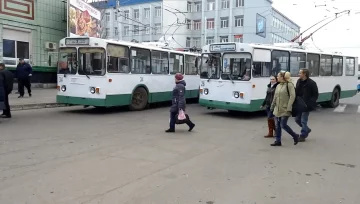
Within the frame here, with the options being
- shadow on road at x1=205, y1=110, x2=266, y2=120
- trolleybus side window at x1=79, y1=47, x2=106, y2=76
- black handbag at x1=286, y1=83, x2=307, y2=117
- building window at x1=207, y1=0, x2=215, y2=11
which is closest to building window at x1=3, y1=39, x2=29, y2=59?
trolleybus side window at x1=79, y1=47, x2=106, y2=76

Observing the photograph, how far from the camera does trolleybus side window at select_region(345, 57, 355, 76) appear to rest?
61.4ft

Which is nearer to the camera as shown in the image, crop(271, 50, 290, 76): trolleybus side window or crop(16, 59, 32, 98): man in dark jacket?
crop(271, 50, 290, 76): trolleybus side window

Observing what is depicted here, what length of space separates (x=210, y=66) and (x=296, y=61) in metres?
3.82

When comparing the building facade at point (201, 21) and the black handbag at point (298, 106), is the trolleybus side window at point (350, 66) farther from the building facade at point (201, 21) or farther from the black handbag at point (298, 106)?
the building facade at point (201, 21)

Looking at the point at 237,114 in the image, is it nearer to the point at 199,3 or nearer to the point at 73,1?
the point at 73,1

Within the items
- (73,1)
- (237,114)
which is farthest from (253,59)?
(73,1)

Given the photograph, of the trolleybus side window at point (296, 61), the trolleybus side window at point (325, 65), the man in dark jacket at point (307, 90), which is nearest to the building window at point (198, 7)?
the trolleybus side window at point (325, 65)

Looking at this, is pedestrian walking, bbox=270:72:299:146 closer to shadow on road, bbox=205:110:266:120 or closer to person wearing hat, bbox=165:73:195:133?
person wearing hat, bbox=165:73:195:133

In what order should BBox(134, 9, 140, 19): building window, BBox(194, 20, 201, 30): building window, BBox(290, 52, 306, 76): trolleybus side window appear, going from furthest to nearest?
1. BBox(134, 9, 140, 19): building window
2. BBox(194, 20, 201, 30): building window
3. BBox(290, 52, 306, 76): trolleybus side window

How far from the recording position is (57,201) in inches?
173

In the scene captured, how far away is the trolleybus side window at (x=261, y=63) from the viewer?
12.5 metres

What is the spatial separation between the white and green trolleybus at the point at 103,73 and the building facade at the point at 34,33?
8.57 m

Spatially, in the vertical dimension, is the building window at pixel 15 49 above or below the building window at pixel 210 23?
below

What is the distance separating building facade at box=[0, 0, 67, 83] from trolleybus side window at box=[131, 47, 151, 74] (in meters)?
9.46
